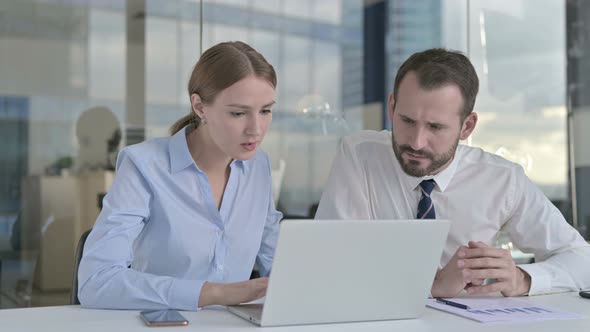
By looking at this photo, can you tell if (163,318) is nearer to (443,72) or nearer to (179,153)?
(179,153)

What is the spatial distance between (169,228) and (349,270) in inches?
28.4

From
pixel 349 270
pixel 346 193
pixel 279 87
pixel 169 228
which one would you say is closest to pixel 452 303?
pixel 349 270

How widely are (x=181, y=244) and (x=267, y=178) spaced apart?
370mm

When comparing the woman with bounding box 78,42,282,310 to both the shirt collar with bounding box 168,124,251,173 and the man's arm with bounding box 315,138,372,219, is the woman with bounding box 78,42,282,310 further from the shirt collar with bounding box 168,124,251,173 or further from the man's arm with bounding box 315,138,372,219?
the man's arm with bounding box 315,138,372,219

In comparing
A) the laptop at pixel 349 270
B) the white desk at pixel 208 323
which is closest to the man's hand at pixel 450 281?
the white desk at pixel 208 323

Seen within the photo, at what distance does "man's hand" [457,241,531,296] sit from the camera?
1.93 meters

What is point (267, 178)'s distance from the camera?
235 cm

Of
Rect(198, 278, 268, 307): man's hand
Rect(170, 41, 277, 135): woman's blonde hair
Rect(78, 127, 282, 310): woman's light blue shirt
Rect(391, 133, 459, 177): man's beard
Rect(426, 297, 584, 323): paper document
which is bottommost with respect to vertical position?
Rect(426, 297, 584, 323): paper document

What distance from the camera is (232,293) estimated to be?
5.64ft

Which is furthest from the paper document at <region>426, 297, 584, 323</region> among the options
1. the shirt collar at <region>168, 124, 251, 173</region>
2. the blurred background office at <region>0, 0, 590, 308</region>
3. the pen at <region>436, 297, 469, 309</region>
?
the blurred background office at <region>0, 0, 590, 308</region>

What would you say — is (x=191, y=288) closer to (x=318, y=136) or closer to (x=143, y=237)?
(x=143, y=237)

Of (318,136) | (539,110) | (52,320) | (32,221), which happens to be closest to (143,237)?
(52,320)

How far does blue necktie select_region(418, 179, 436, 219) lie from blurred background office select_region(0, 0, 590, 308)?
7.28ft

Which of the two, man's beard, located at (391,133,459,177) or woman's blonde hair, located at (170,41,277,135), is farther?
man's beard, located at (391,133,459,177)
